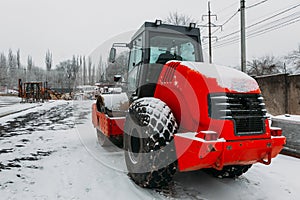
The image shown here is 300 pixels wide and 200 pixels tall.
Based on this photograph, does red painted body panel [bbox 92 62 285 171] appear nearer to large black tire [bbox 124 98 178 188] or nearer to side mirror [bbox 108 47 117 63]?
large black tire [bbox 124 98 178 188]

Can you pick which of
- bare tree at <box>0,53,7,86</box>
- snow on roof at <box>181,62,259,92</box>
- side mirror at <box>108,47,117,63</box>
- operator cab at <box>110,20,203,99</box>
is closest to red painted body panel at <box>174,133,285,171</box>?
snow on roof at <box>181,62,259,92</box>

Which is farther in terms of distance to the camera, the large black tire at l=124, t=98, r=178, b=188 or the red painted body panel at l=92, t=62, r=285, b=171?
the large black tire at l=124, t=98, r=178, b=188

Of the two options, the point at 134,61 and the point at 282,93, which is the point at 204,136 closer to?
the point at 134,61

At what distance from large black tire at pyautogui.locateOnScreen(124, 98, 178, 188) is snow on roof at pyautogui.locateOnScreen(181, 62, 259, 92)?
0.68 m

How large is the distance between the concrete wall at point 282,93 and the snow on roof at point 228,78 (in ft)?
24.6

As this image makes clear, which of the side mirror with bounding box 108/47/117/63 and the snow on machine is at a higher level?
the side mirror with bounding box 108/47/117/63

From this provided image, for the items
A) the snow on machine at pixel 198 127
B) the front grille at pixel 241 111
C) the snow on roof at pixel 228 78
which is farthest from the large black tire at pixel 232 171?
the snow on roof at pixel 228 78

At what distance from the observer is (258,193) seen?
11.6 feet

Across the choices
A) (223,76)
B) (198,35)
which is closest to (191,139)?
(223,76)

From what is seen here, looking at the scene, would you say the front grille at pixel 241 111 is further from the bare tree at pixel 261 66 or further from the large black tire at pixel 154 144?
the bare tree at pixel 261 66

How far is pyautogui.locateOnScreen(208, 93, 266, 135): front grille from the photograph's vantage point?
9.55ft

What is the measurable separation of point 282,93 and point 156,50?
25.7 ft

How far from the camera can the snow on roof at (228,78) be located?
3.04 meters

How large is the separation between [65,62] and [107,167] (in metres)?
77.5
